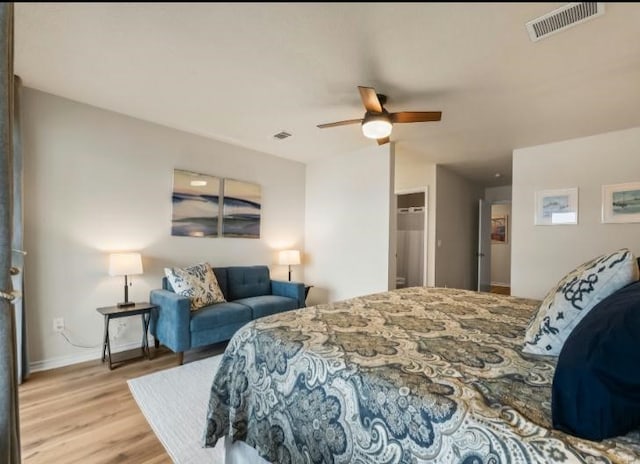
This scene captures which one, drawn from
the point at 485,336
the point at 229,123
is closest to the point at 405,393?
the point at 485,336

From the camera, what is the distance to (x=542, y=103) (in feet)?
9.00

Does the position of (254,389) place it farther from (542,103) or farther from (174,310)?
(542,103)

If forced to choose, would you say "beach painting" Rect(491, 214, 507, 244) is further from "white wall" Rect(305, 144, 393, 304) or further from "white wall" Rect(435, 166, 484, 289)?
"white wall" Rect(305, 144, 393, 304)

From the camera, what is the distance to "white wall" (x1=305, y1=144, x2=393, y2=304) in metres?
3.99

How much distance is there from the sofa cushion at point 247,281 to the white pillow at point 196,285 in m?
0.34

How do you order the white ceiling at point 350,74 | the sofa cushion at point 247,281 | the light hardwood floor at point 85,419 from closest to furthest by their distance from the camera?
the light hardwood floor at point 85,419, the white ceiling at point 350,74, the sofa cushion at point 247,281

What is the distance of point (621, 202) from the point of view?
329 centimetres

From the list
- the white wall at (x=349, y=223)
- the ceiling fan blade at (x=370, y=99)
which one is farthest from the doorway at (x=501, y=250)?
the ceiling fan blade at (x=370, y=99)

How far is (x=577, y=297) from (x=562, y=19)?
152cm

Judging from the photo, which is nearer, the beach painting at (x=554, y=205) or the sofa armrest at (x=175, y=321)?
the sofa armrest at (x=175, y=321)

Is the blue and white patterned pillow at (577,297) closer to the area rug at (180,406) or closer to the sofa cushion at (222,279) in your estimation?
the area rug at (180,406)

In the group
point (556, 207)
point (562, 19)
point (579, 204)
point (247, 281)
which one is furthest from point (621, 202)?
point (247, 281)

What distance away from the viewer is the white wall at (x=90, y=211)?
2.74 m

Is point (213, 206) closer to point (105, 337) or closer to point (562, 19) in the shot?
point (105, 337)
